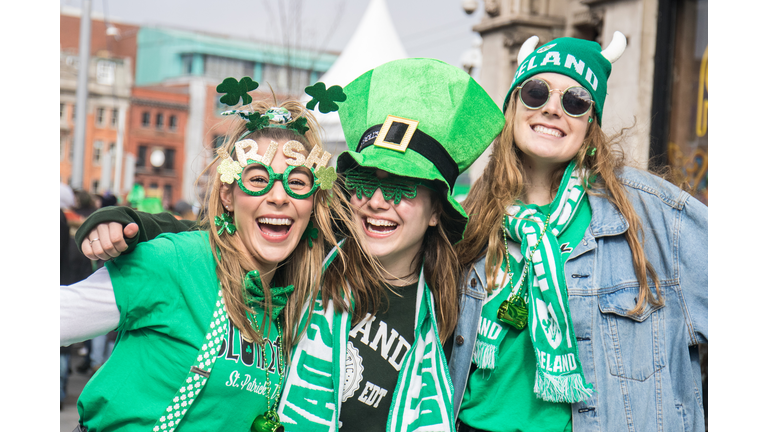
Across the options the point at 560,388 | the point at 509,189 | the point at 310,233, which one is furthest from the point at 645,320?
the point at 310,233

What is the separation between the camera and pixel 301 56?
14.5 meters

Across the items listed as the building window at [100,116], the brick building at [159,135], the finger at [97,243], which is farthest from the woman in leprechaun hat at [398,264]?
the brick building at [159,135]

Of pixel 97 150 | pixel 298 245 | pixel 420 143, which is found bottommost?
pixel 298 245

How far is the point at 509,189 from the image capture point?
2783 millimetres

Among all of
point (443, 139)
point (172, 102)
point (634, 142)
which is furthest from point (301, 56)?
point (172, 102)

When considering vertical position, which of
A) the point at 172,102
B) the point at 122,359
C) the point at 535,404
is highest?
the point at 172,102

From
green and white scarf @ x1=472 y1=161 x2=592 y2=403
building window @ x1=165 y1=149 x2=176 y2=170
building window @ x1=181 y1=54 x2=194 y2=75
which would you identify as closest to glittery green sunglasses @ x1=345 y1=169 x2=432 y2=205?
green and white scarf @ x1=472 y1=161 x2=592 y2=403

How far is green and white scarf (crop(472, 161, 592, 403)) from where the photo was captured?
2.44 m

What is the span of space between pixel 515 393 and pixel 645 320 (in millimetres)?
566

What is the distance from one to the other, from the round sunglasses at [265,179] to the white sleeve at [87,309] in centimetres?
55

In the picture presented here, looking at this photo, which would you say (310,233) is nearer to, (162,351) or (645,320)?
(162,351)

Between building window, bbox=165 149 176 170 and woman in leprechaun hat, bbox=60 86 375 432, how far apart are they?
181 ft

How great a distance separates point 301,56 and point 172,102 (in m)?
42.6
